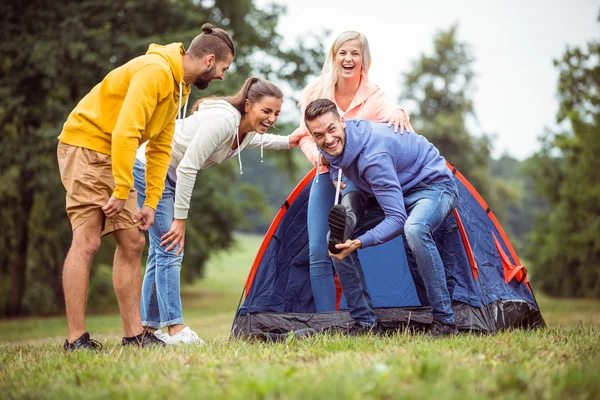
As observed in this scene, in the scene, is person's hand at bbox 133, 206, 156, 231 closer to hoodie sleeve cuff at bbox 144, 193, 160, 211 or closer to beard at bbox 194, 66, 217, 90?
hoodie sleeve cuff at bbox 144, 193, 160, 211

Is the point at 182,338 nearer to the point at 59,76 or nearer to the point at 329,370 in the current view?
the point at 329,370

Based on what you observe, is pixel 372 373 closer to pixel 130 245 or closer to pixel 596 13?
pixel 130 245

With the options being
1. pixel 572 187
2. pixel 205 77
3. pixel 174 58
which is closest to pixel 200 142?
pixel 205 77

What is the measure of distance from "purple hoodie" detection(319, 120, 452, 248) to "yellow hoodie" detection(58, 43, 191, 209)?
1060 millimetres

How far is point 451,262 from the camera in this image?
4.64 m

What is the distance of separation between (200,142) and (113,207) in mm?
753

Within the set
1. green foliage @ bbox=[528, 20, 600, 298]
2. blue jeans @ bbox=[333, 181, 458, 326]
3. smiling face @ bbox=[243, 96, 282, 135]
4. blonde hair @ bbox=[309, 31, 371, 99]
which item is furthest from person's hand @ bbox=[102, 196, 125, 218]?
green foliage @ bbox=[528, 20, 600, 298]

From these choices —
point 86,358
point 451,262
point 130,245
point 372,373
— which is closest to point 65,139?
point 130,245

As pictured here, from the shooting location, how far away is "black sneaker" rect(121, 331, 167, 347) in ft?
12.3

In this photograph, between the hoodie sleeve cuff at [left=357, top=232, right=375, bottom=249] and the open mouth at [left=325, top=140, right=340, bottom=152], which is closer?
the hoodie sleeve cuff at [left=357, top=232, right=375, bottom=249]

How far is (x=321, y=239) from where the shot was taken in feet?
14.9

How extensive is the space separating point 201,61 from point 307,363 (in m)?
2.00

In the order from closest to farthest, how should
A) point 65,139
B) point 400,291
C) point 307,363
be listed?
point 307,363, point 65,139, point 400,291

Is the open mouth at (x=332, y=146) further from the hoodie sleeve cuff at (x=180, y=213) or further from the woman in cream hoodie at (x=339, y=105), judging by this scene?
the hoodie sleeve cuff at (x=180, y=213)
